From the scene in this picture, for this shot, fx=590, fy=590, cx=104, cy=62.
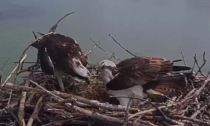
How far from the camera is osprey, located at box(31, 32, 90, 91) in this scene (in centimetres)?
342

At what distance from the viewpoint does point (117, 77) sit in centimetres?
331

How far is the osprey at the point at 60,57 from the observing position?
342cm

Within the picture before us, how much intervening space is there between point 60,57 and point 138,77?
48 cm

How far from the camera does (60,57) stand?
3475 mm

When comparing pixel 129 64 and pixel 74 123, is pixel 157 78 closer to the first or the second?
pixel 129 64

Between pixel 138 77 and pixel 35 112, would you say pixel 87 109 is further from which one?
pixel 138 77

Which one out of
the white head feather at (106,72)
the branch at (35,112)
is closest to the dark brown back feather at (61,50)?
the white head feather at (106,72)

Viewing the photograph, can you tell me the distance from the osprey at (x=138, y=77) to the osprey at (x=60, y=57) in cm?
14

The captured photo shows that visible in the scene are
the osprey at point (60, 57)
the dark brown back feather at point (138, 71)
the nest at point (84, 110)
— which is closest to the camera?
the nest at point (84, 110)

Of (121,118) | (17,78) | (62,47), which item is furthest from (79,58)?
(121,118)

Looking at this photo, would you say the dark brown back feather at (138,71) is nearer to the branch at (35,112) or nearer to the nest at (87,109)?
the nest at (87,109)

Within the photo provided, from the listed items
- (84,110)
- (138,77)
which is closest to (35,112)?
(84,110)

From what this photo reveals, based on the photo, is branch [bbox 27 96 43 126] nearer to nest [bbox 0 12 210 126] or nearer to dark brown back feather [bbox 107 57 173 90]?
nest [bbox 0 12 210 126]

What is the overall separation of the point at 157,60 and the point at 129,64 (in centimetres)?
17
